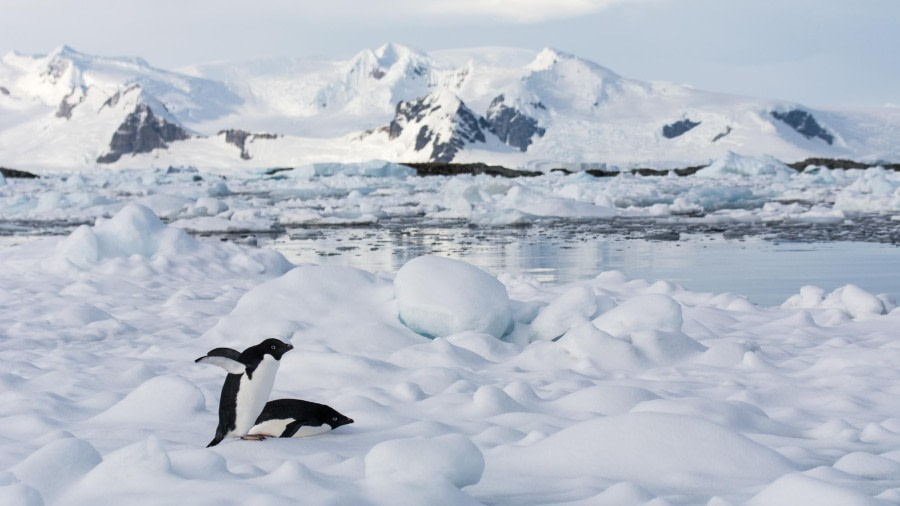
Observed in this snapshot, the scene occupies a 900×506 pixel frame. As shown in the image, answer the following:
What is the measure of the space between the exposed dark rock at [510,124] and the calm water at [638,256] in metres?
118

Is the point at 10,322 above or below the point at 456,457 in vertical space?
below

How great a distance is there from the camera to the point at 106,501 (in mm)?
3105

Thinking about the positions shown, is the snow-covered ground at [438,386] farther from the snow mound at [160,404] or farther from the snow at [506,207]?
the snow at [506,207]

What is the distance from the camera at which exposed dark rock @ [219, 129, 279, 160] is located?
16638 cm

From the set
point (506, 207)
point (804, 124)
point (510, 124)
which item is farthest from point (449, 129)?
point (506, 207)

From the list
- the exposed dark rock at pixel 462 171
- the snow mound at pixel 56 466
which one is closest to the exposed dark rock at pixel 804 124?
the exposed dark rock at pixel 462 171

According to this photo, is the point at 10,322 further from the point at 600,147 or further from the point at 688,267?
the point at 600,147

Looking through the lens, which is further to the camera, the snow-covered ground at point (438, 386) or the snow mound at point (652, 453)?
the snow mound at point (652, 453)

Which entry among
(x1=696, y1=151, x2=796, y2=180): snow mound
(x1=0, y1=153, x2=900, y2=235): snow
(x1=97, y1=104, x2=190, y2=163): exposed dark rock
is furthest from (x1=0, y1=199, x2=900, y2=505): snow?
(x1=97, y1=104, x2=190, y2=163): exposed dark rock

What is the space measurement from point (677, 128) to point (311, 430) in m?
98.8

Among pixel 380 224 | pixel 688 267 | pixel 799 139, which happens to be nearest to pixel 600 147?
pixel 799 139

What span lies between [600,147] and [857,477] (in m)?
90.0

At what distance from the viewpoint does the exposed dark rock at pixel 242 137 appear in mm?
166375

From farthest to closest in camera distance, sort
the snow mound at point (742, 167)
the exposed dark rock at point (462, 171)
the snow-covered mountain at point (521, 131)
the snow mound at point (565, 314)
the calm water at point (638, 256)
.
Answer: the snow-covered mountain at point (521, 131) < the exposed dark rock at point (462, 171) < the snow mound at point (742, 167) < the calm water at point (638, 256) < the snow mound at point (565, 314)
